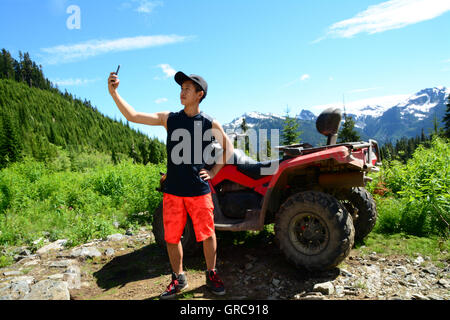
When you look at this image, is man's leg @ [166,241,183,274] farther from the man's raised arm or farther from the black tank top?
the man's raised arm

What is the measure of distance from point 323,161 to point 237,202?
129cm

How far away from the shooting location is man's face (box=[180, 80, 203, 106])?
3.00 m

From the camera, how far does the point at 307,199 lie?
134 inches

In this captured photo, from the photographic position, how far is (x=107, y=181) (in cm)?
1005

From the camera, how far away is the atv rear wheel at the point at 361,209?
14.1ft

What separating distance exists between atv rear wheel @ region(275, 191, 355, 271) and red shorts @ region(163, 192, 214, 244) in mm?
967

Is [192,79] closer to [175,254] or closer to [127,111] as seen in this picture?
[127,111]

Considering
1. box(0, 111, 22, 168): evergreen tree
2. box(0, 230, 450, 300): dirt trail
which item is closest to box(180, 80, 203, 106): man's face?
box(0, 230, 450, 300): dirt trail

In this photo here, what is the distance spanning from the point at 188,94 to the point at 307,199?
1740mm

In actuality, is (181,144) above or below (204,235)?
above

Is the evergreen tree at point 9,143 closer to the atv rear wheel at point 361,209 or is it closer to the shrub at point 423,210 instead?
the atv rear wheel at point 361,209
